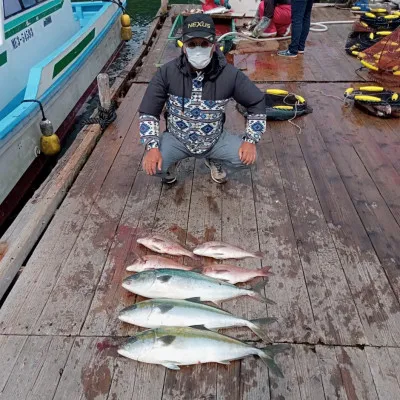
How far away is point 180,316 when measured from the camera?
2.40m

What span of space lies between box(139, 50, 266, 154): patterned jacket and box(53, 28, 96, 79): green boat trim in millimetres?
4395

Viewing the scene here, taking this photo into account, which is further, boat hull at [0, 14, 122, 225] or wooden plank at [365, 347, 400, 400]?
boat hull at [0, 14, 122, 225]

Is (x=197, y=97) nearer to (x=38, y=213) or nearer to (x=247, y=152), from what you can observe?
(x=247, y=152)

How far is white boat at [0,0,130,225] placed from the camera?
546 cm

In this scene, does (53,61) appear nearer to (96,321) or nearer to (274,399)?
(96,321)

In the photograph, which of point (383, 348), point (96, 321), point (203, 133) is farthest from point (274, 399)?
point (203, 133)

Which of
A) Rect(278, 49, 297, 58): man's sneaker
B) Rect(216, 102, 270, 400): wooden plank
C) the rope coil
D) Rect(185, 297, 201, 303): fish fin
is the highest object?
Rect(185, 297, 201, 303): fish fin

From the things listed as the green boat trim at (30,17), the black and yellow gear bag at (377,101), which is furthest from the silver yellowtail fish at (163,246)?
the green boat trim at (30,17)

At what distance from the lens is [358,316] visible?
2.56 m

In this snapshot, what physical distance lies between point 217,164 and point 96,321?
1.97 m

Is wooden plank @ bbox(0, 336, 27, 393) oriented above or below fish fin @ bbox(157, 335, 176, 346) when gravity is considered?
below

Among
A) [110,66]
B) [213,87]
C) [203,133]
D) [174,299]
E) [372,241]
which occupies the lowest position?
[110,66]

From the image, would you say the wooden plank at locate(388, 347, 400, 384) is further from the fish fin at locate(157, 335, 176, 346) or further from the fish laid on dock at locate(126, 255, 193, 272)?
the fish laid on dock at locate(126, 255, 193, 272)

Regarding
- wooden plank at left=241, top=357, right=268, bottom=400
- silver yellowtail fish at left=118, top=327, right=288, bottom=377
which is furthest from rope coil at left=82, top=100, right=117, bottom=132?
wooden plank at left=241, top=357, right=268, bottom=400
